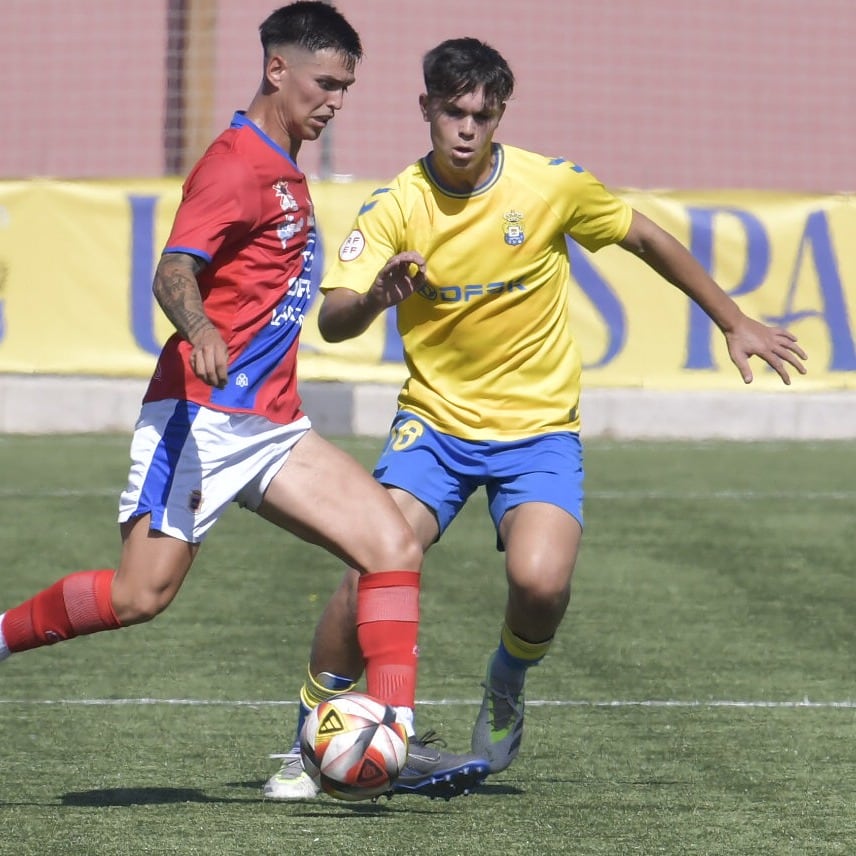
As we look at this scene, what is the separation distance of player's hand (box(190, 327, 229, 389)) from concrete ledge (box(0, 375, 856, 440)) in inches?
344

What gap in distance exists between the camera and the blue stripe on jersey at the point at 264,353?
4.74 m

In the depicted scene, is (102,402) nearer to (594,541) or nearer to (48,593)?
(594,541)

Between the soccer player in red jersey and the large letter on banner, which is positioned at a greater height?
the soccer player in red jersey

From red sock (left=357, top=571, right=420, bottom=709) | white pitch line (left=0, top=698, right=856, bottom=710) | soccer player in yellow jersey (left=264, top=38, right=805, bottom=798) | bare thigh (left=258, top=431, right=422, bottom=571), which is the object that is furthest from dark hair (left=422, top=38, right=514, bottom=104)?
white pitch line (left=0, top=698, right=856, bottom=710)

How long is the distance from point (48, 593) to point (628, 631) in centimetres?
300

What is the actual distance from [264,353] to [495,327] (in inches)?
35.9

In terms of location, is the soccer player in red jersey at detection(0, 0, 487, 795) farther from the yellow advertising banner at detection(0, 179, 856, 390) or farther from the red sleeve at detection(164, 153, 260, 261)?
the yellow advertising banner at detection(0, 179, 856, 390)

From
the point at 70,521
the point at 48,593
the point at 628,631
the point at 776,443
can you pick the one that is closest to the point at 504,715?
the point at 48,593

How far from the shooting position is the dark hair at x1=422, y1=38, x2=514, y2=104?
5.21 metres

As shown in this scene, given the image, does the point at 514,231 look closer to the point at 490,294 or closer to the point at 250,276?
the point at 490,294

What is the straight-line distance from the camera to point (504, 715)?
5.25 m

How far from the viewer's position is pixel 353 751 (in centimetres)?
437

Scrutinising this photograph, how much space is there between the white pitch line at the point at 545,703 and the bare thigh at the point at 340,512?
1360 mm

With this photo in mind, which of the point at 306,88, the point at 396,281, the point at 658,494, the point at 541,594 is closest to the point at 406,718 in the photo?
the point at 541,594
